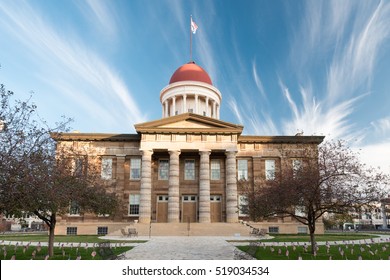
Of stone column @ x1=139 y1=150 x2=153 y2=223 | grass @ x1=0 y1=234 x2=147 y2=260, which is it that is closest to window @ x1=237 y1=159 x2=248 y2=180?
stone column @ x1=139 y1=150 x2=153 y2=223

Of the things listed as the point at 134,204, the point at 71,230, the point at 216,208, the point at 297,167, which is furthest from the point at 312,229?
the point at 71,230

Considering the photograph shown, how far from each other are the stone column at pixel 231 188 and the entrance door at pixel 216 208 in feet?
8.56

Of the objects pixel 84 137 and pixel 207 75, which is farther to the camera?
pixel 207 75

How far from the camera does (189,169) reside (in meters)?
39.9

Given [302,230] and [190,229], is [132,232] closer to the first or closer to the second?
[190,229]

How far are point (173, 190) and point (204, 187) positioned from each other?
3398 mm

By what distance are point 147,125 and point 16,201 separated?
86.8 ft

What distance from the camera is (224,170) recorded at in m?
39.8

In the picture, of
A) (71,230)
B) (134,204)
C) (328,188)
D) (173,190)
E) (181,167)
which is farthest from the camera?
(181,167)

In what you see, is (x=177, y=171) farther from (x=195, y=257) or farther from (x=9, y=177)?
(x=9, y=177)

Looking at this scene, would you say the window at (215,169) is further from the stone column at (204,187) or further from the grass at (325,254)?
the grass at (325,254)

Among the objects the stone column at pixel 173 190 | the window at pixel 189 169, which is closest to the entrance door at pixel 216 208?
the window at pixel 189 169

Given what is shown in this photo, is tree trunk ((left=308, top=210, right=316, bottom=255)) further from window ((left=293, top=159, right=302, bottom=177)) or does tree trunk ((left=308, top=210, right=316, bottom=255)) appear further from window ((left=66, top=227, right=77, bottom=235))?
window ((left=66, top=227, right=77, bottom=235))

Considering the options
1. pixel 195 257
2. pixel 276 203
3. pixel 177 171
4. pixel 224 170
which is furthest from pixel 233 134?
pixel 195 257
